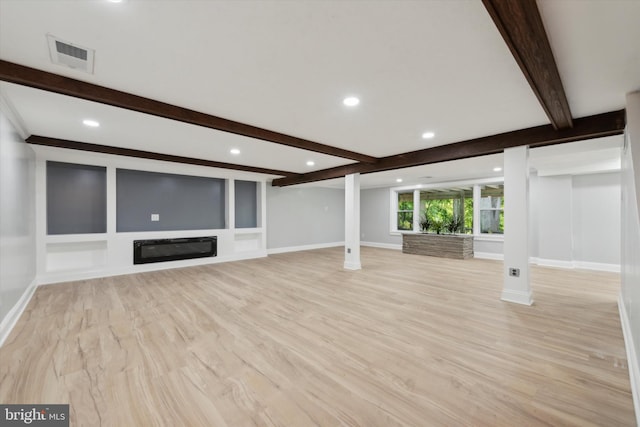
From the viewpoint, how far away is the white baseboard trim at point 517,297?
11.3 feet

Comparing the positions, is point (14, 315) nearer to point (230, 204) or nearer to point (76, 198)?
point (76, 198)

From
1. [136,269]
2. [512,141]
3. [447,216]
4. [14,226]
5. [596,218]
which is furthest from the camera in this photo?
[447,216]

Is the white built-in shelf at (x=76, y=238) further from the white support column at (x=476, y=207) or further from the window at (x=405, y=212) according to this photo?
the white support column at (x=476, y=207)

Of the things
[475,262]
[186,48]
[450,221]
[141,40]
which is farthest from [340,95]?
[450,221]

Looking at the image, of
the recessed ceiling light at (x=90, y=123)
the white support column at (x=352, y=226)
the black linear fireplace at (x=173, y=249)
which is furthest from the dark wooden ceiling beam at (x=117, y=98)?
the black linear fireplace at (x=173, y=249)

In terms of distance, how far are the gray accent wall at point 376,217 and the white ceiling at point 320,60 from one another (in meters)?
6.17

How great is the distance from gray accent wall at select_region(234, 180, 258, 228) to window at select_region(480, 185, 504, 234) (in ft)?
21.9

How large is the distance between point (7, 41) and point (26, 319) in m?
3.07

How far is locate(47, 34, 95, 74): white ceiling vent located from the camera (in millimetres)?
1711

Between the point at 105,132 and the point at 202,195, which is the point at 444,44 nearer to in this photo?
the point at 105,132

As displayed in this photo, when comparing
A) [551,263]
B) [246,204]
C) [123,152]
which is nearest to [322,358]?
[123,152]

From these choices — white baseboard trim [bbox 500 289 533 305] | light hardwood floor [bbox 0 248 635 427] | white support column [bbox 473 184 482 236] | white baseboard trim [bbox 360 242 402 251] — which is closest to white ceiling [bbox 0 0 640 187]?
white baseboard trim [bbox 500 289 533 305]

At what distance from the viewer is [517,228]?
3502 millimetres

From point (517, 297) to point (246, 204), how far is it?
662 cm
